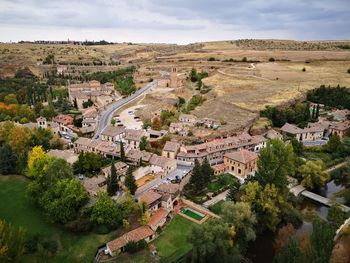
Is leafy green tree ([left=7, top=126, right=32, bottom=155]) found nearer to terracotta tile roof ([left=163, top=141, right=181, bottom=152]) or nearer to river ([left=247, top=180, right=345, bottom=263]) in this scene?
terracotta tile roof ([left=163, top=141, right=181, bottom=152])

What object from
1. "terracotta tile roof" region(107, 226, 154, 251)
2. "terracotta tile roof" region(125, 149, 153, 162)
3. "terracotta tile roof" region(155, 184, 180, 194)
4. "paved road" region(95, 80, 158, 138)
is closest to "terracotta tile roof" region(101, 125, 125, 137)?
"paved road" region(95, 80, 158, 138)

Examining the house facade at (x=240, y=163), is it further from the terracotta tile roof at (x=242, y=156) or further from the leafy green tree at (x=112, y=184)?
the leafy green tree at (x=112, y=184)

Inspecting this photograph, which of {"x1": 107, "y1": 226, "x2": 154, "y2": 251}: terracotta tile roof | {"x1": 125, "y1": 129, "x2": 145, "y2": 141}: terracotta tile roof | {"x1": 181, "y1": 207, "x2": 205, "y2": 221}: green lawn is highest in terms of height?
{"x1": 125, "y1": 129, "x2": 145, "y2": 141}: terracotta tile roof

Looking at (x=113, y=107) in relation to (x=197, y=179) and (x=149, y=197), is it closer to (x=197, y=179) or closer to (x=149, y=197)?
(x=197, y=179)

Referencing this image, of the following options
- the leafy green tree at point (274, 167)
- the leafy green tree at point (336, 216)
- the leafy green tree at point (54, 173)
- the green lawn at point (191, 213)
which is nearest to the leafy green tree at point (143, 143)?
the leafy green tree at point (54, 173)

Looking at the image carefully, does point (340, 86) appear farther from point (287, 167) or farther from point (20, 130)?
point (20, 130)
